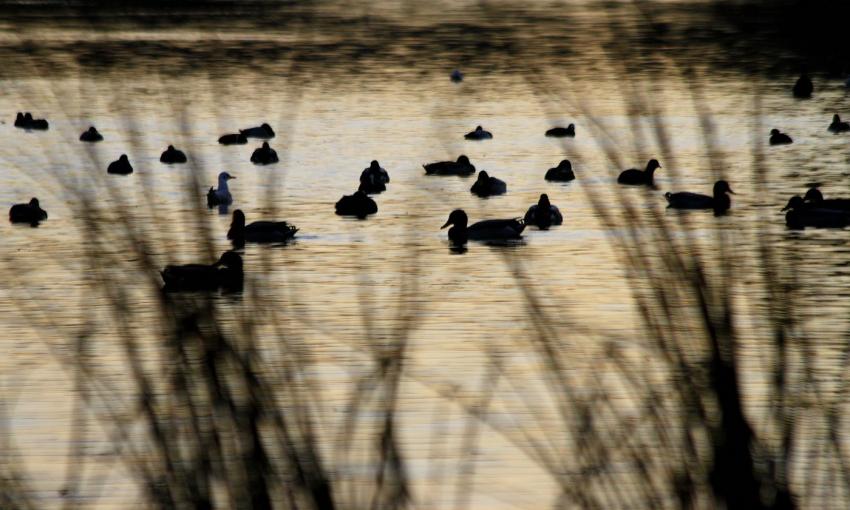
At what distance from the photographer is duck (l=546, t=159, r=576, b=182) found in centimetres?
2831

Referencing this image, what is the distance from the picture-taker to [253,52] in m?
50.3

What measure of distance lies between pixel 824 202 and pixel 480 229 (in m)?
5.13

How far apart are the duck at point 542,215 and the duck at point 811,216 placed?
342 cm

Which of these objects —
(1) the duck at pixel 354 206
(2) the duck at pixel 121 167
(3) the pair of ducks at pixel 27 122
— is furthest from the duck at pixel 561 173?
(3) the pair of ducks at pixel 27 122

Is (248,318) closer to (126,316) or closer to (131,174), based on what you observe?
(126,316)

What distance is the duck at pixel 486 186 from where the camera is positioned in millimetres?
26531

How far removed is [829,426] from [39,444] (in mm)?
8018

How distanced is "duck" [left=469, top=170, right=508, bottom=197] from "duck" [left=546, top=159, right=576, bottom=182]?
165 centimetres

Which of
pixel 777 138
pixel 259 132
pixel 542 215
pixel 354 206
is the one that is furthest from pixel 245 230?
pixel 259 132

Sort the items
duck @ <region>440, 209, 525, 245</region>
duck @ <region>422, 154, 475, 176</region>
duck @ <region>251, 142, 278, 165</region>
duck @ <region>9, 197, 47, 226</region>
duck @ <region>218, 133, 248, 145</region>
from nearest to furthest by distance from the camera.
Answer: duck @ <region>440, 209, 525, 245</region>
duck @ <region>9, 197, 47, 226</region>
duck @ <region>422, 154, 475, 176</region>
duck @ <region>251, 142, 278, 165</region>
duck @ <region>218, 133, 248, 145</region>

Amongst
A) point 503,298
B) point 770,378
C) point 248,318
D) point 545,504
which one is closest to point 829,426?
point 770,378

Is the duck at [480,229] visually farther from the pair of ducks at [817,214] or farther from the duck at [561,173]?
the duck at [561,173]

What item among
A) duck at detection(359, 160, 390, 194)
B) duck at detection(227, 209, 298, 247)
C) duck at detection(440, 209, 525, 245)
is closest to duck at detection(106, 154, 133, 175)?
duck at detection(359, 160, 390, 194)

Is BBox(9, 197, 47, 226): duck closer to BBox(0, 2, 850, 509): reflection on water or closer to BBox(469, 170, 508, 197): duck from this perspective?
BBox(0, 2, 850, 509): reflection on water
